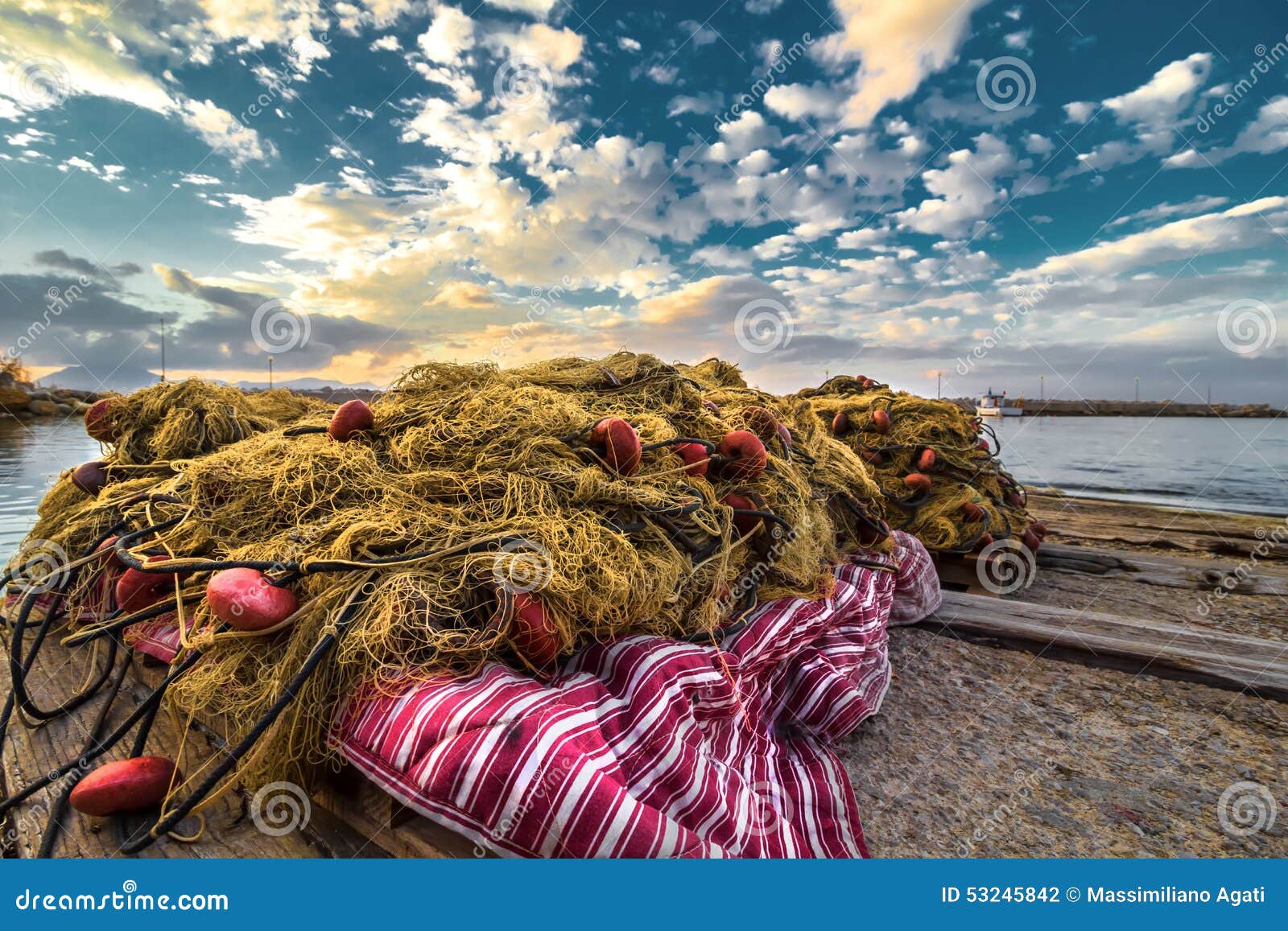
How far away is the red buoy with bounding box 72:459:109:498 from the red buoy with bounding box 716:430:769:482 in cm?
322

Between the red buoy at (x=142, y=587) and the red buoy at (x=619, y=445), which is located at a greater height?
the red buoy at (x=619, y=445)

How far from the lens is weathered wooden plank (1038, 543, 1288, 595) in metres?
5.67

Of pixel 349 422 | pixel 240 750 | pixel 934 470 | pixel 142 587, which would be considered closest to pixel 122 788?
pixel 240 750

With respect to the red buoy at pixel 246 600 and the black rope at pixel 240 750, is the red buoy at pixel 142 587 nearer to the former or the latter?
the red buoy at pixel 246 600

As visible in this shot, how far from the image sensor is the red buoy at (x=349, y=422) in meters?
2.59

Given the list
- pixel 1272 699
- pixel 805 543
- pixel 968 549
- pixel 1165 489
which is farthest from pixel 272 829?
pixel 1165 489

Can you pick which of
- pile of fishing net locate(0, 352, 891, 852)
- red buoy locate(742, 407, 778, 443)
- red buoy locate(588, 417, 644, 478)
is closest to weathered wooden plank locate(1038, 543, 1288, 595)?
pile of fishing net locate(0, 352, 891, 852)

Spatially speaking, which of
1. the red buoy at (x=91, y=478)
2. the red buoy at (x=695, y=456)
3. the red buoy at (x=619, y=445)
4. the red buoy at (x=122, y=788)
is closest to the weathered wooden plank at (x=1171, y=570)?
the red buoy at (x=695, y=456)

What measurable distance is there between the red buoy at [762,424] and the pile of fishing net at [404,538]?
0.04ft

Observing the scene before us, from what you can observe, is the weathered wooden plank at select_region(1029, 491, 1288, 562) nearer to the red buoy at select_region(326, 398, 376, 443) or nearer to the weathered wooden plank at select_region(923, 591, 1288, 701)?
the weathered wooden plank at select_region(923, 591, 1288, 701)

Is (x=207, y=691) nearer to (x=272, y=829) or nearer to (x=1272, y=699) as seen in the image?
(x=272, y=829)

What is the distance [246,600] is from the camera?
5.39ft

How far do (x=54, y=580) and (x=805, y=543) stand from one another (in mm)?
3391

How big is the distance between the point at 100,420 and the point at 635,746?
3.89 metres
